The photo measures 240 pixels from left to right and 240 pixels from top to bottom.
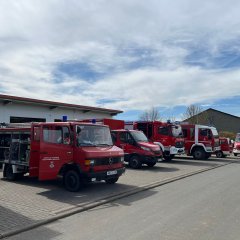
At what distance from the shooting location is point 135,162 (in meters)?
18.9

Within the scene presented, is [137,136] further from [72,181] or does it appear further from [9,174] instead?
[72,181]

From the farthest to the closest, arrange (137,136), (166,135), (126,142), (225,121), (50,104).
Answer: (225,121)
(50,104)
(166,135)
(137,136)
(126,142)

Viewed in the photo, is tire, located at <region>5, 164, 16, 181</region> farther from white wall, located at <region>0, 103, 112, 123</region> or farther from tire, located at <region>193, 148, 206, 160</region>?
tire, located at <region>193, 148, 206, 160</region>

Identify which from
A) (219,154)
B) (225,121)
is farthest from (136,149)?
(225,121)

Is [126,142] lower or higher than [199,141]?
lower

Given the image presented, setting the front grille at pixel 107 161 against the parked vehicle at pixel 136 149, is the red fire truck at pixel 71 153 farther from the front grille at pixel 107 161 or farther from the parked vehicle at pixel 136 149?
the parked vehicle at pixel 136 149

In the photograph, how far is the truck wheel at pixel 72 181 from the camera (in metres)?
11.4

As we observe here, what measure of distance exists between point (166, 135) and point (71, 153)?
12525 millimetres

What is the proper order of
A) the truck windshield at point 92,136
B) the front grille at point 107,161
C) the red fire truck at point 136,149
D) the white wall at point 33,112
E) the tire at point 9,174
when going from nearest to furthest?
the front grille at point 107,161 < the truck windshield at point 92,136 < the tire at point 9,174 < the red fire truck at point 136,149 < the white wall at point 33,112

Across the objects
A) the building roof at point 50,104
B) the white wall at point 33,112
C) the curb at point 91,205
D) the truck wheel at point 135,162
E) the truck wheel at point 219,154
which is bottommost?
the curb at point 91,205

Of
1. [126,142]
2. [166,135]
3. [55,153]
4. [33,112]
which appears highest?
[33,112]

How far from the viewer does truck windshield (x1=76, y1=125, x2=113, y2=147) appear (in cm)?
1177

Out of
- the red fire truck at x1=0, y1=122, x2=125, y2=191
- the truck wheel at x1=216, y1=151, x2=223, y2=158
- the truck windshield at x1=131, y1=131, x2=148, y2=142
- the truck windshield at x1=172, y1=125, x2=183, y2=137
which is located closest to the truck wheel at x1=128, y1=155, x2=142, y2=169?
the truck windshield at x1=131, y1=131, x2=148, y2=142

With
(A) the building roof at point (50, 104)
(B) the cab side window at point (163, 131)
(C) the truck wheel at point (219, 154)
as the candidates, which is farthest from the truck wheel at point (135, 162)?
(C) the truck wheel at point (219, 154)
